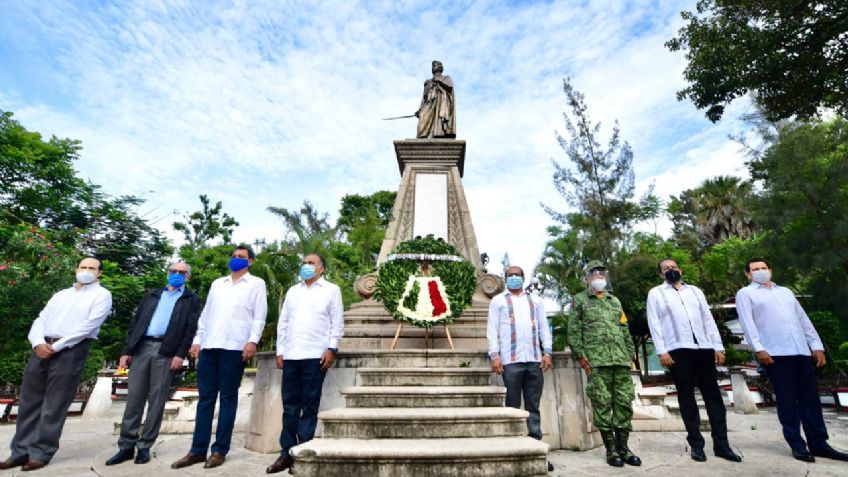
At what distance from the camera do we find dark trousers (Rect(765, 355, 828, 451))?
4.25 meters

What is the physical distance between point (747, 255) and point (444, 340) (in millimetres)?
17530

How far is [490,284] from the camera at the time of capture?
8.69m

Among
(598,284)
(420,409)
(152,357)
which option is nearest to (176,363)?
(152,357)

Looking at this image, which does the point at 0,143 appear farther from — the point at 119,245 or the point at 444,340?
the point at 444,340

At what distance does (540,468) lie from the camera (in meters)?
3.39

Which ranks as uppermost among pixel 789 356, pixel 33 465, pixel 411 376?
pixel 789 356

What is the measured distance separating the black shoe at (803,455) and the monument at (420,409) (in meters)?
1.85

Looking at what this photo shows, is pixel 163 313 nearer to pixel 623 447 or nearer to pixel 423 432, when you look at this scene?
pixel 423 432

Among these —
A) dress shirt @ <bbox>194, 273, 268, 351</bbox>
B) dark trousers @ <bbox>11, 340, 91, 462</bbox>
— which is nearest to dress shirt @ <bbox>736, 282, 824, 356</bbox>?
dress shirt @ <bbox>194, 273, 268, 351</bbox>

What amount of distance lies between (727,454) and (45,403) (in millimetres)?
6729

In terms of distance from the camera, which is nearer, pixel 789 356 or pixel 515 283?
pixel 789 356

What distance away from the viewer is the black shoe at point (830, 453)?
4098 millimetres

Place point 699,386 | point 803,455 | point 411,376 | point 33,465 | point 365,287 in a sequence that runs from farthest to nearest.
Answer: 1. point 365,287
2. point 411,376
3. point 699,386
4. point 803,455
5. point 33,465

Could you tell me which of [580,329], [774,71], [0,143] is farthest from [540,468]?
[0,143]
